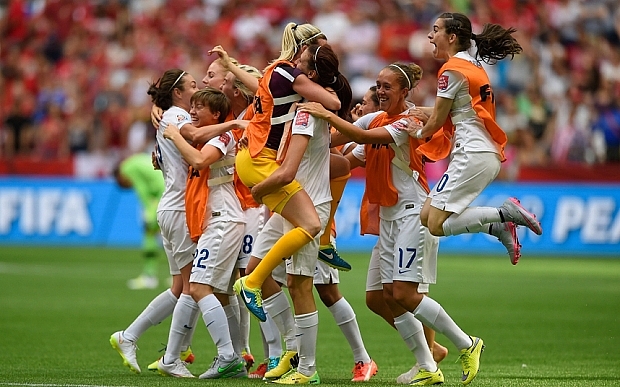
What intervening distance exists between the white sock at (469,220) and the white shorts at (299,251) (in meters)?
0.95

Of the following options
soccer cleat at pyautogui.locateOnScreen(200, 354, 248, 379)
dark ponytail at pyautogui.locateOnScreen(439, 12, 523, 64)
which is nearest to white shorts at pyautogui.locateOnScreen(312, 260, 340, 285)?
soccer cleat at pyautogui.locateOnScreen(200, 354, 248, 379)

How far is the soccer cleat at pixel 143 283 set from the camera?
16898mm

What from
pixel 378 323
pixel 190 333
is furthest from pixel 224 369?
pixel 378 323

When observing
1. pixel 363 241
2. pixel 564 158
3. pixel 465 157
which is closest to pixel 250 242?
pixel 465 157

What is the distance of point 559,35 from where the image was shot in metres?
26.0

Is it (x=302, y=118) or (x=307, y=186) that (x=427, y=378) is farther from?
(x=302, y=118)

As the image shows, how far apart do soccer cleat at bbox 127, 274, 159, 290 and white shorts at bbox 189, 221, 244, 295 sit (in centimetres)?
811

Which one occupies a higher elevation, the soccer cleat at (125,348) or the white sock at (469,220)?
the white sock at (469,220)

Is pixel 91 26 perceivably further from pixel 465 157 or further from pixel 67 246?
pixel 465 157

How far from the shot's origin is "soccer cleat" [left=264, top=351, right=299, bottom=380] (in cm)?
853

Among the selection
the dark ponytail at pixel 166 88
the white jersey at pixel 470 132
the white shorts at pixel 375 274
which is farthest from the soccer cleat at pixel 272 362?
the dark ponytail at pixel 166 88

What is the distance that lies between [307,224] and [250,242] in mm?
1255

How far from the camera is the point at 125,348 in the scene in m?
9.30

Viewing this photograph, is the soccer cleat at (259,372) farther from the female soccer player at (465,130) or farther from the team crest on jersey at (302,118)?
the team crest on jersey at (302,118)
